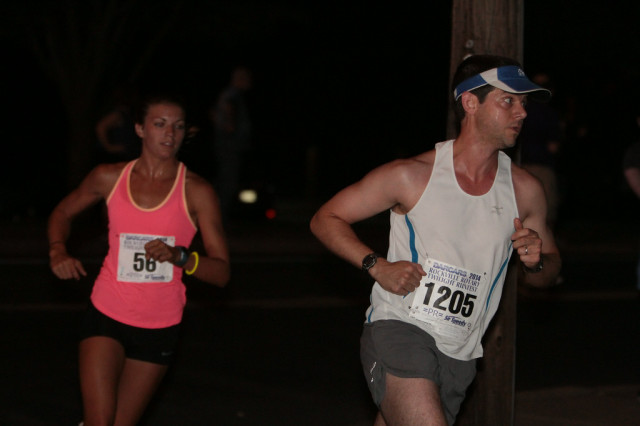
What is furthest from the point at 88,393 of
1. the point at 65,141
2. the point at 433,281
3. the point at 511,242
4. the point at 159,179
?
the point at 65,141

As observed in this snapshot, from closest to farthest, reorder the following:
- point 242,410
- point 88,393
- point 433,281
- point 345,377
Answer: point 433,281 → point 88,393 → point 242,410 → point 345,377

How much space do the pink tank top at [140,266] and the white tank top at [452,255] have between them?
1143 mm

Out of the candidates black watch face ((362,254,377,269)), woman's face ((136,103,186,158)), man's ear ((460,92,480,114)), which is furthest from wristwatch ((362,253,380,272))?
woman's face ((136,103,186,158))

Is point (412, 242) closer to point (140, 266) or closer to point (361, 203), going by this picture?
point (361, 203)

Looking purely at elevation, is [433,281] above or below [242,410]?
above

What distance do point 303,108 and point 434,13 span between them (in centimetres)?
475

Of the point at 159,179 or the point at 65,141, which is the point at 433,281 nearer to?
the point at 159,179

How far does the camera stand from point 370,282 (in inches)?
483

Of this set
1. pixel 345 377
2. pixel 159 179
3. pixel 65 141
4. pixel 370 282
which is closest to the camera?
pixel 159 179

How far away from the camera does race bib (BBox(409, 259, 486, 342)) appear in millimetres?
4203

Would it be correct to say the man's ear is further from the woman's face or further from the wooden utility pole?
the woman's face

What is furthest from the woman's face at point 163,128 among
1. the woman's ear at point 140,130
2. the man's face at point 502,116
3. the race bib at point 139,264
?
the man's face at point 502,116

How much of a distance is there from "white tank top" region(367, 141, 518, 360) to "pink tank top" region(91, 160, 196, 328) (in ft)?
3.75

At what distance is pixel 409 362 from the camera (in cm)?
411
